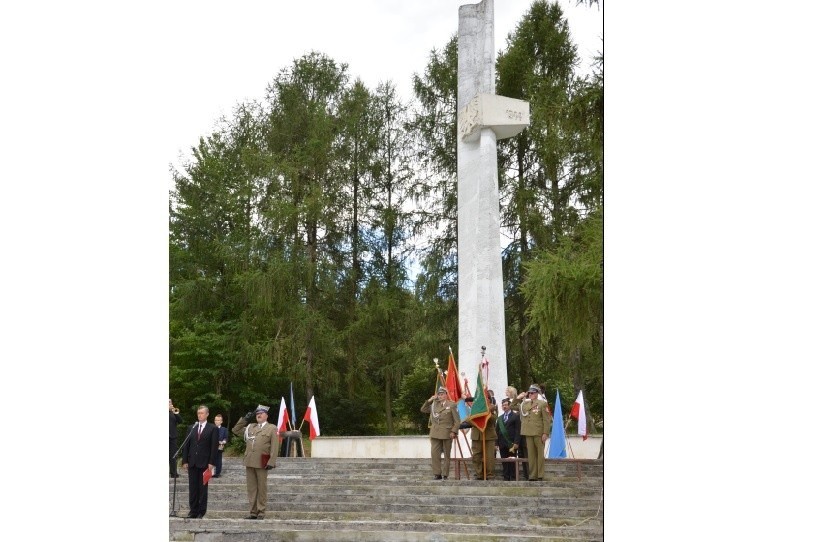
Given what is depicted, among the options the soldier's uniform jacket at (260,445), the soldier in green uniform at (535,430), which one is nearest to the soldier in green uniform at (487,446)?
the soldier in green uniform at (535,430)

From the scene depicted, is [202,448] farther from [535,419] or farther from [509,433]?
[509,433]

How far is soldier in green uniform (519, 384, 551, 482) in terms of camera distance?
38.2 feet

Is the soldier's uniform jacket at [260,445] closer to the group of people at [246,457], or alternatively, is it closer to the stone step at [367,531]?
the group of people at [246,457]

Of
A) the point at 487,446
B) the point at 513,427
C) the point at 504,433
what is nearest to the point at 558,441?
the point at 513,427

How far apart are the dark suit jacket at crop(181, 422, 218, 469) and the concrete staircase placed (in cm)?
66

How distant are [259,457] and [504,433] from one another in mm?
3379

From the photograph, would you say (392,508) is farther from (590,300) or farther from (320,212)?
(320,212)

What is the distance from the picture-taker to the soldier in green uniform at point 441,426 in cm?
1217

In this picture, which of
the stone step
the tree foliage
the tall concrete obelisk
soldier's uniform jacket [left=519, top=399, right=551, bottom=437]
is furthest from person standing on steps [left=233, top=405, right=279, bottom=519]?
the tree foliage

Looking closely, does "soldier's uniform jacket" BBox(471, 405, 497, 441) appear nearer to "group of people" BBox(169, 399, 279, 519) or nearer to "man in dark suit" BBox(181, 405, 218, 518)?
"group of people" BBox(169, 399, 279, 519)

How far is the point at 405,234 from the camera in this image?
26500mm

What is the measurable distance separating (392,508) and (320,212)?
49.9 ft

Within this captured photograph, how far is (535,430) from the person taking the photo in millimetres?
11648
